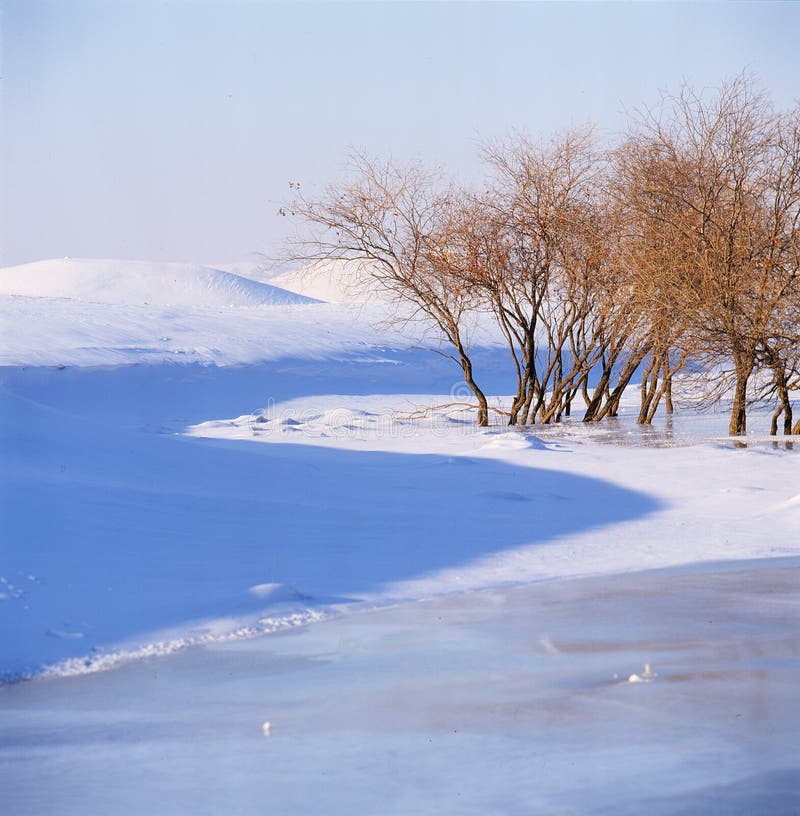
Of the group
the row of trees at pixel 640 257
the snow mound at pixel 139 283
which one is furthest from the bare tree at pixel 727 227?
the snow mound at pixel 139 283

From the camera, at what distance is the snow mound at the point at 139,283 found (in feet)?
184

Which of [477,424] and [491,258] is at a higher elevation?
[491,258]

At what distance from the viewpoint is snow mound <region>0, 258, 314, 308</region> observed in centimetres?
5609

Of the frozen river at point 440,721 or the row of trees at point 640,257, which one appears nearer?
the frozen river at point 440,721

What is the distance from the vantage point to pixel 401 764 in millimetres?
3797

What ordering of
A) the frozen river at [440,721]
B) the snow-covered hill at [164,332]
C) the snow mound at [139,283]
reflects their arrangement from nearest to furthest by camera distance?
the frozen river at [440,721]
the snow-covered hill at [164,332]
the snow mound at [139,283]

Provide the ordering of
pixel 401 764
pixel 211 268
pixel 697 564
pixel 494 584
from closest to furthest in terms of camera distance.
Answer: pixel 401 764 < pixel 494 584 < pixel 697 564 < pixel 211 268

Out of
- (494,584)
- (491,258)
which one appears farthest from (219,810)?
(491,258)

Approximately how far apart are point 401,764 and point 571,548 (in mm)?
4490

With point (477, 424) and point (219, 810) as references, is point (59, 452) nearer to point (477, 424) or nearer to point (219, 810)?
point (219, 810)

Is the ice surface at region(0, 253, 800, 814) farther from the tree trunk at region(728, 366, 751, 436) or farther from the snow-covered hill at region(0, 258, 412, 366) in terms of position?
the snow-covered hill at region(0, 258, 412, 366)

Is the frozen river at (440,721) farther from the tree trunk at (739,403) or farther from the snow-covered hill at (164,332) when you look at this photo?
the snow-covered hill at (164,332)

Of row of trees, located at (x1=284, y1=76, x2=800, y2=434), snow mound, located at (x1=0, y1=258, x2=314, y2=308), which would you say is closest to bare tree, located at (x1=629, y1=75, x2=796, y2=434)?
row of trees, located at (x1=284, y1=76, x2=800, y2=434)

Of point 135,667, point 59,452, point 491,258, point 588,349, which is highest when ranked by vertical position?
point 491,258
